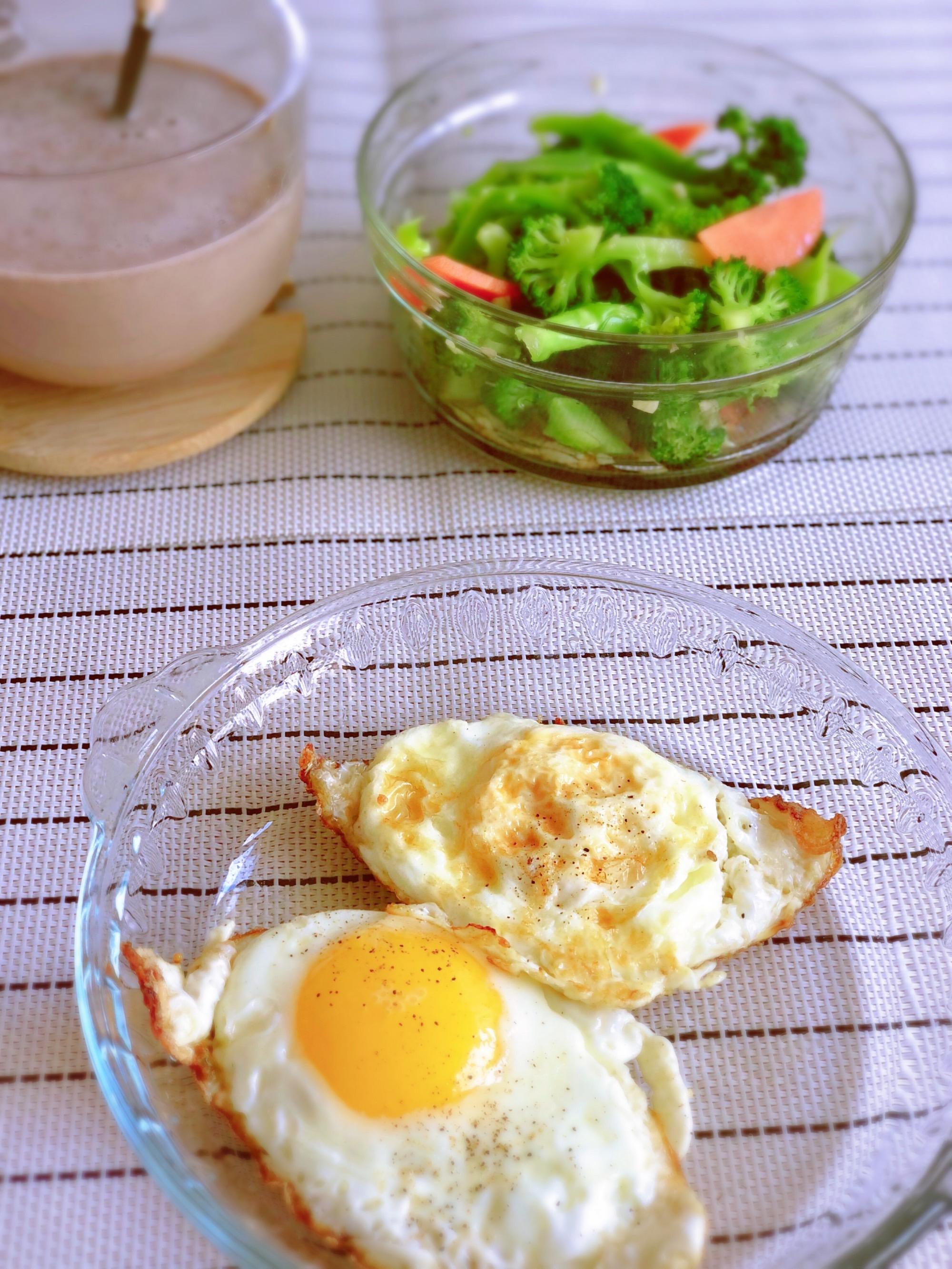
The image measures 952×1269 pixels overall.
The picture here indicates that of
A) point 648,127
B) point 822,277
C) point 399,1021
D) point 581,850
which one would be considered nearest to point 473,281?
point 822,277

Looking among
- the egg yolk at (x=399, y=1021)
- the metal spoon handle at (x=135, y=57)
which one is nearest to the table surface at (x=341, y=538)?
the egg yolk at (x=399, y=1021)

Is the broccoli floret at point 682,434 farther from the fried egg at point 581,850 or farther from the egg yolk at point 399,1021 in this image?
the egg yolk at point 399,1021

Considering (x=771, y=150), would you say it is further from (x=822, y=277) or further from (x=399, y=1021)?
(x=399, y=1021)

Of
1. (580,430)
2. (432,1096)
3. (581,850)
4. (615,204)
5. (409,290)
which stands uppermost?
(615,204)

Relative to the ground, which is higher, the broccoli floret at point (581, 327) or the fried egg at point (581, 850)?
the broccoli floret at point (581, 327)

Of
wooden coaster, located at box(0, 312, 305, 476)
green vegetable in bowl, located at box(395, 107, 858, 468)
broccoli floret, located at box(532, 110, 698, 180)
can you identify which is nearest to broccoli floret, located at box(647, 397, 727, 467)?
green vegetable in bowl, located at box(395, 107, 858, 468)

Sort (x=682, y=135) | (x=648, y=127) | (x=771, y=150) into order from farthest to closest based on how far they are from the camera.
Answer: (x=648, y=127)
(x=682, y=135)
(x=771, y=150)

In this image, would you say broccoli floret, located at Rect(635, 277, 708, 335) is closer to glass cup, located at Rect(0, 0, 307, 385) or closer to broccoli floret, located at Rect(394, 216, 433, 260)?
broccoli floret, located at Rect(394, 216, 433, 260)
